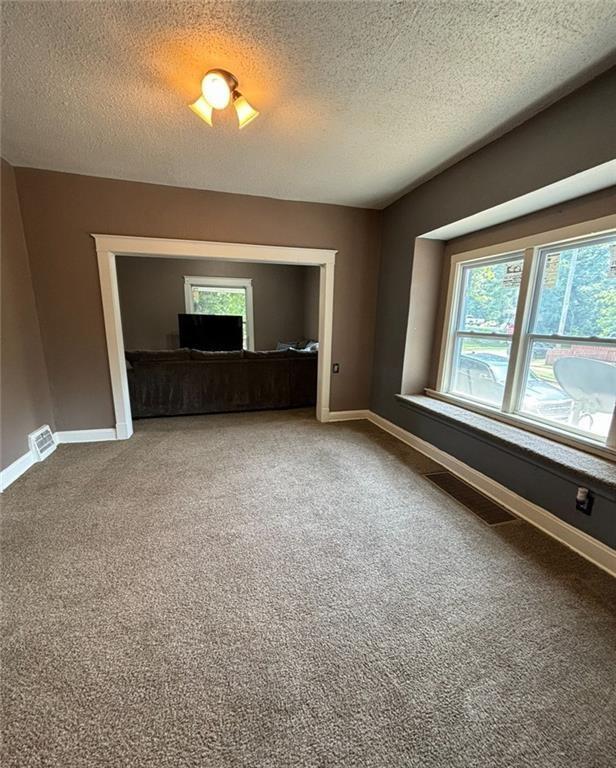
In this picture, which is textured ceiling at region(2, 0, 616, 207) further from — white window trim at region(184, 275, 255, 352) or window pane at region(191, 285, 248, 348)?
window pane at region(191, 285, 248, 348)

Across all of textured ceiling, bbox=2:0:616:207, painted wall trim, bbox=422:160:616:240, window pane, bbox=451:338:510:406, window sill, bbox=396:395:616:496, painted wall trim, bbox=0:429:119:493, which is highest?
textured ceiling, bbox=2:0:616:207

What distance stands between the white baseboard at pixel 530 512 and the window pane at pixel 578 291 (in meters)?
1.18

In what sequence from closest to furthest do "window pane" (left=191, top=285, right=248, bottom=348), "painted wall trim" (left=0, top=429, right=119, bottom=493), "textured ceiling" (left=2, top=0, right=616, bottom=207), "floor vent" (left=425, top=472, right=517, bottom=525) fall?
"textured ceiling" (left=2, top=0, right=616, bottom=207) → "floor vent" (left=425, top=472, right=517, bottom=525) → "painted wall trim" (left=0, top=429, right=119, bottom=493) → "window pane" (left=191, top=285, right=248, bottom=348)

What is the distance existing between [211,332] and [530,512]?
6175 mm

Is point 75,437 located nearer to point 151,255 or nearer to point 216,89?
point 151,255

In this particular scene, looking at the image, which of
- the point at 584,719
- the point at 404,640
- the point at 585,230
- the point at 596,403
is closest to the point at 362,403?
the point at 596,403

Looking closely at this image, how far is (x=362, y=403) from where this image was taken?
4.19m

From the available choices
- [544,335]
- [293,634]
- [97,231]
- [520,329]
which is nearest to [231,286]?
[97,231]

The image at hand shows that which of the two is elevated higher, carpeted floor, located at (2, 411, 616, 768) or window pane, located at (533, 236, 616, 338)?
window pane, located at (533, 236, 616, 338)

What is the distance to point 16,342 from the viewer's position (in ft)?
8.77

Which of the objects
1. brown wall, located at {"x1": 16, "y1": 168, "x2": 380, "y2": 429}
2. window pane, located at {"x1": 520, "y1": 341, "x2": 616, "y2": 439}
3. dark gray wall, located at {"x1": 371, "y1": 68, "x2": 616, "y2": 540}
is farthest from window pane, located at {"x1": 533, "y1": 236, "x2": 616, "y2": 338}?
brown wall, located at {"x1": 16, "y1": 168, "x2": 380, "y2": 429}

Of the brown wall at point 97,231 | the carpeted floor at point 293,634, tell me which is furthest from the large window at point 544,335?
the brown wall at point 97,231

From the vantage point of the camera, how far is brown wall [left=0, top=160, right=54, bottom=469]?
253cm

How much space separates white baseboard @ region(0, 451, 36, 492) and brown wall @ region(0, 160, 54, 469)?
0.04 m
